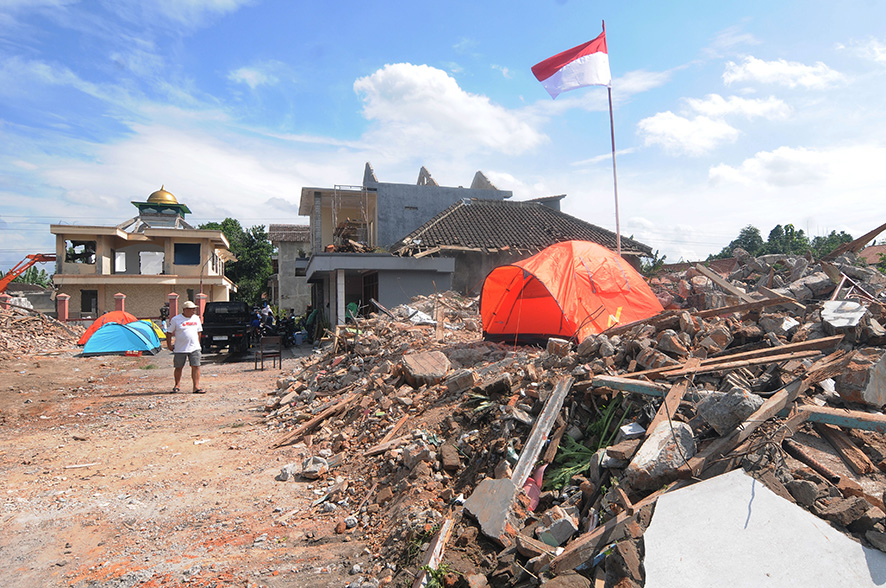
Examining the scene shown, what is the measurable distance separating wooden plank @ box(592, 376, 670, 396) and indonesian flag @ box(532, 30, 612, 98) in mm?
8604

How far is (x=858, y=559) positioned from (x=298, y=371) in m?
8.91

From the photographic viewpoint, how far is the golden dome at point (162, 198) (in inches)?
1475

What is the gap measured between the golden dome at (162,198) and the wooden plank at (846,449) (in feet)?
139

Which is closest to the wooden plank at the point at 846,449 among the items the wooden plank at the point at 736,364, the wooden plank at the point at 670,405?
the wooden plank at the point at 736,364

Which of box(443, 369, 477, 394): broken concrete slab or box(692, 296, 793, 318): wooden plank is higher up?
box(692, 296, 793, 318): wooden plank

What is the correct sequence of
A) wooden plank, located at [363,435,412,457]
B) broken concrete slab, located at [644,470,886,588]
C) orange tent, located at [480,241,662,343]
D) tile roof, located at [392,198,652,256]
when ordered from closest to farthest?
broken concrete slab, located at [644,470,886,588] → wooden plank, located at [363,435,412,457] → orange tent, located at [480,241,662,343] → tile roof, located at [392,198,652,256]

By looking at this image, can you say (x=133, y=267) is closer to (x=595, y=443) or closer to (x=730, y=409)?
(x=595, y=443)

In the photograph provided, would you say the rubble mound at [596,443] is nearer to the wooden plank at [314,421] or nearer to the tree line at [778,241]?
the wooden plank at [314,421]

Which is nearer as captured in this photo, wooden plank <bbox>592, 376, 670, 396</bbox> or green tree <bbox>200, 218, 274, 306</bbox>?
wooden plank <bbox>592, 376, 670, 396</bbox>

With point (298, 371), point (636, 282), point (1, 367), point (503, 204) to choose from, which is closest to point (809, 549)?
point (636, 282)

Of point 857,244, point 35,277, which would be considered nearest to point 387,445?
point 857,244

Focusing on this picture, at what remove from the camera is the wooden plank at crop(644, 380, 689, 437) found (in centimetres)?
381

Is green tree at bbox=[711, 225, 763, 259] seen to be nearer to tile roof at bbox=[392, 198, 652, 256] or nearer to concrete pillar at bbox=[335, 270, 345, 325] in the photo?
tile roof at bbox=[392, 198, 652, 256]

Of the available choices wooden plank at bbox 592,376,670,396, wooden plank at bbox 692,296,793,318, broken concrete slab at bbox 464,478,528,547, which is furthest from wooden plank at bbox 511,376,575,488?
wooden plank at bbox 692,296,793,318
